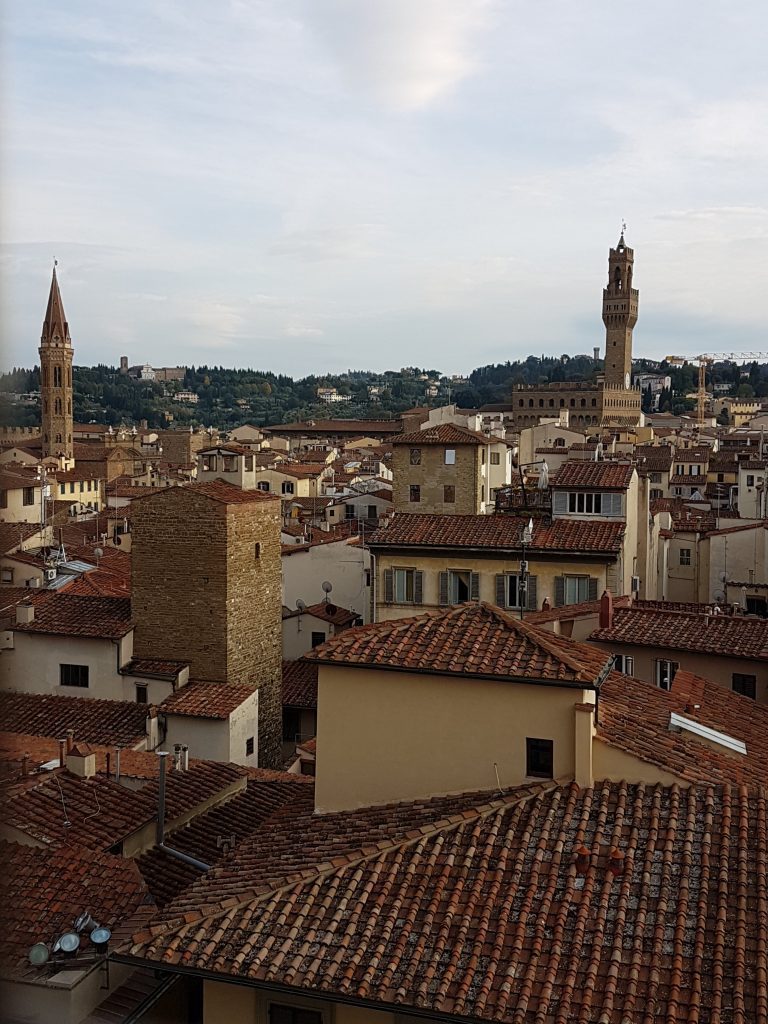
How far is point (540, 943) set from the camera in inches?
217

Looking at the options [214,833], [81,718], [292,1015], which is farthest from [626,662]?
[292,1015]

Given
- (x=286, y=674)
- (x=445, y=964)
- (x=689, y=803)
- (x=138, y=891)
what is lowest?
(x=286, y=674)

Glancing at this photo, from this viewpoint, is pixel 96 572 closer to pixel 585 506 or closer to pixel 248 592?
pixel 248 592

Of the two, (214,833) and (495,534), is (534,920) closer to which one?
(214,833)

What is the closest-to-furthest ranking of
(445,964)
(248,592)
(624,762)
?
(445,964) → (624,762) → (248,592)

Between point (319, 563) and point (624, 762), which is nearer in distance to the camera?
point (624, 762)

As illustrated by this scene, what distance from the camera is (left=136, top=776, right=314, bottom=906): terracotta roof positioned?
29.1ft

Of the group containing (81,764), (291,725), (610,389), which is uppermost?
(610,389)

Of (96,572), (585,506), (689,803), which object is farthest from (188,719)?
(689,803)

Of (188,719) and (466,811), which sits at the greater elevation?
(466,811)

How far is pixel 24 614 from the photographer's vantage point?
16578mm

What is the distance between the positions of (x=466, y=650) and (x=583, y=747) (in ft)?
3.83

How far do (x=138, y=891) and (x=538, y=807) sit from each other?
308cm

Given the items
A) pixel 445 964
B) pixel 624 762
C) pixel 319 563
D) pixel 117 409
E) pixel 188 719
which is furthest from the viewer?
pixel 117 409
